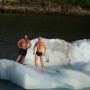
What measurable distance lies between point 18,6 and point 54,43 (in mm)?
52164

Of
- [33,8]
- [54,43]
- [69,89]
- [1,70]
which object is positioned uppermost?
[33,8]

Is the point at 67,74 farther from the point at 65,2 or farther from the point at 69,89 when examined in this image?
the point at 65,2

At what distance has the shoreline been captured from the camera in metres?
64.6

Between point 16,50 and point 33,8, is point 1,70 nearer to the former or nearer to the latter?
point 16,50

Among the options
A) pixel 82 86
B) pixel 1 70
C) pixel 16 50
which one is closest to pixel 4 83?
pixel 1 70

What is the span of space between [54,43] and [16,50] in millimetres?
5003

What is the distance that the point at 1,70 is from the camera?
41.7ft

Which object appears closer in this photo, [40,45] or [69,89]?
[69,89]

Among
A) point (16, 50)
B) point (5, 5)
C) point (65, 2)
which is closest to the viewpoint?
point (16, 50)

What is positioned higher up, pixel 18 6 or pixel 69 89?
pixel 18 6

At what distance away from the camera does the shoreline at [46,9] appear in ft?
212

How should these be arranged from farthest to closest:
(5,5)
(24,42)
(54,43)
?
(5,5)
(54,43)
(24,42)

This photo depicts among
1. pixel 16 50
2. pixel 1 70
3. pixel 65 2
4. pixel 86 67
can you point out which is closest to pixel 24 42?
pixel 1 70

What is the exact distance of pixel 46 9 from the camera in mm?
69812
